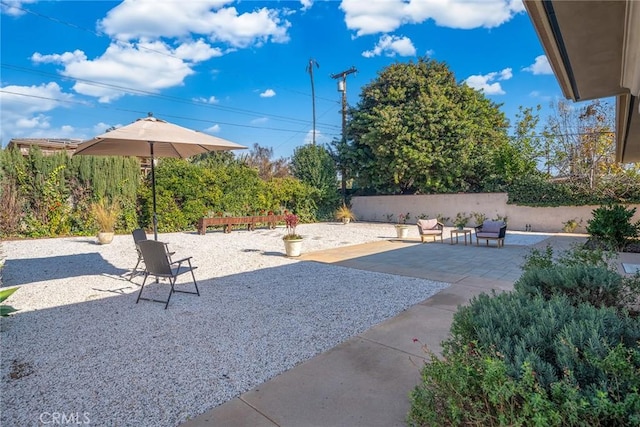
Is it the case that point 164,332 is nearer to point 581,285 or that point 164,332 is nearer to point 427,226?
point 581,285

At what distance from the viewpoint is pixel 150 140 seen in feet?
14.5

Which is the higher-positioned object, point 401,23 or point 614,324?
point 401,23

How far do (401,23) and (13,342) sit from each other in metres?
15.0

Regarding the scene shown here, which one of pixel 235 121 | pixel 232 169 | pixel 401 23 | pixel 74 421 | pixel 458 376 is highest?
pixel 401 23

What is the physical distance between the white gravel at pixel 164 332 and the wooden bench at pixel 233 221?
5.22m

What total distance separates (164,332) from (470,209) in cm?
1501

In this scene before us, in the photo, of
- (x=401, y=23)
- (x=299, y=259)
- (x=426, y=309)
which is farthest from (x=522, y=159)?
(x=426, y=309)

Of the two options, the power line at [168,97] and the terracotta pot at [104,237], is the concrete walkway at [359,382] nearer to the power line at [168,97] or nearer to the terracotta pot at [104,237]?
the terracotta pot at [104,237]

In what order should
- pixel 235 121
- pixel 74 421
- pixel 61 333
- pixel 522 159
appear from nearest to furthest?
pixel 74 421 < pixel 61 333 < pixel 522 159 < pixel 235 121

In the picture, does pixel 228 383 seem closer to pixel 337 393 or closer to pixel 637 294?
pixel 337 393

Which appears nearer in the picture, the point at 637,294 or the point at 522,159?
the point at 637,294

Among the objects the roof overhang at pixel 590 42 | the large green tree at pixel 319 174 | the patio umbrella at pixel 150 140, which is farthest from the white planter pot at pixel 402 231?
the roof overhang at pixel 590 42

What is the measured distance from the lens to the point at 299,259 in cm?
736

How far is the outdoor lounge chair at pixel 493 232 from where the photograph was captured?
29.5 ft
